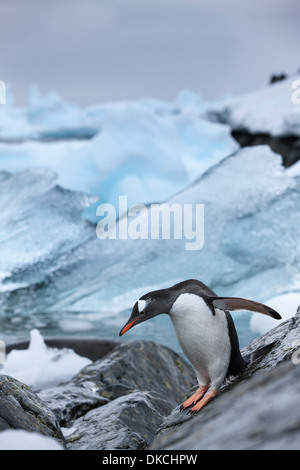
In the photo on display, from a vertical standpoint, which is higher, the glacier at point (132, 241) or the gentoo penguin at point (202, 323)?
the glacier at point (132, 241)

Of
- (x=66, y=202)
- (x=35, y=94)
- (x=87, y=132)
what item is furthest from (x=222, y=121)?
(x=35, y=94)

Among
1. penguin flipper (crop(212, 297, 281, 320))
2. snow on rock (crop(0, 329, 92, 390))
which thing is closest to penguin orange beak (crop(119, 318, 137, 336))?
penguin flipper (crop(212, 297, 281, 320))

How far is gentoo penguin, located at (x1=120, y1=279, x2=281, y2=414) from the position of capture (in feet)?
4.75

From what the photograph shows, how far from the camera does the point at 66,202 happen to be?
18.1ft

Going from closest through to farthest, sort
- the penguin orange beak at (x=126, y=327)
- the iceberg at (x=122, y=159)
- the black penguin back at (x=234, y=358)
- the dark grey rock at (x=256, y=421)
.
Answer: the dark grey rock at (x=256, y=421) < the penguin orange beak at (x=126, y=327) < the black penguin back at (x=234, y=358) < the iceberg at (x=122, y=159)

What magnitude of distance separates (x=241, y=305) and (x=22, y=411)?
0.59 m

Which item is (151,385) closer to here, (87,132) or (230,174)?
(230,174)

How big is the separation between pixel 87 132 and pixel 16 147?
17.5ft

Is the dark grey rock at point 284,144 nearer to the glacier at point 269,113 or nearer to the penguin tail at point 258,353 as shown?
the glacier at point 269,113

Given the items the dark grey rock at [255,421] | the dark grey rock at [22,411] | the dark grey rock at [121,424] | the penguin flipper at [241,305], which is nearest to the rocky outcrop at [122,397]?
the dark grey rock at [121,424]

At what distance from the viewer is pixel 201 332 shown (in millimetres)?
1462

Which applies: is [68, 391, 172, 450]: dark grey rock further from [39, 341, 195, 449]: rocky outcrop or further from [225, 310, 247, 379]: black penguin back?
[225, 310, 247, 379]: black penguin back

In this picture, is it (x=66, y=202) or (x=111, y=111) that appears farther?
(x=111, y=111)

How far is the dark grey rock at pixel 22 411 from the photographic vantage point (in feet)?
4.96
